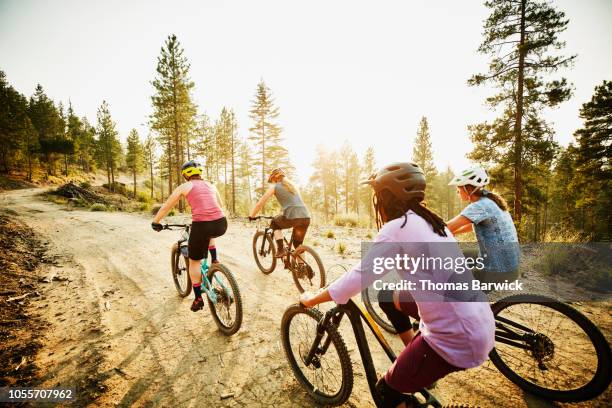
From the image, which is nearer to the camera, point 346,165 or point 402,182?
point 402,182

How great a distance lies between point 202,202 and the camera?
14.7 ft

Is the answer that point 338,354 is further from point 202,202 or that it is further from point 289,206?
point 289,206

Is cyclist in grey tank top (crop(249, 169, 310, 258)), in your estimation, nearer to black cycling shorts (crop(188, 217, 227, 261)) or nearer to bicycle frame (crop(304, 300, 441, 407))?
black cycling shorts (crop(188, 217, 227, 261))

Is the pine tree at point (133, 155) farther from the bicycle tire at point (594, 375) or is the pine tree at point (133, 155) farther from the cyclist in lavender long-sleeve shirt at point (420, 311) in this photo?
the bicycle tire at point (594, 375)

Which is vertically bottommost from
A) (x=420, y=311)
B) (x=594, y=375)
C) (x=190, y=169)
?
(x=594, y=375)

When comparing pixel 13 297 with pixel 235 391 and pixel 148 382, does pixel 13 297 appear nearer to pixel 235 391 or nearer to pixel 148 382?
pixel 148 382

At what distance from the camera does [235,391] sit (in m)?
3.12

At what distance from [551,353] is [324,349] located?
2.67 m

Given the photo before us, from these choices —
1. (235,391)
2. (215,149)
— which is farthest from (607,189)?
(215,149)

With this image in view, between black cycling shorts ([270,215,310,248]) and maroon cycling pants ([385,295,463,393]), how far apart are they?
13.8ft

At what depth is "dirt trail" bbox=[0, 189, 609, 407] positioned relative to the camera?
3.04 meters

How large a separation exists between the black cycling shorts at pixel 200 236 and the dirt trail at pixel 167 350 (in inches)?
53.1

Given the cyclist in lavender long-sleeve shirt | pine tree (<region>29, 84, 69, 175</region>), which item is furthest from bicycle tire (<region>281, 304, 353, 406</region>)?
pine tree (<region>29, 84, 69, 175</region>)

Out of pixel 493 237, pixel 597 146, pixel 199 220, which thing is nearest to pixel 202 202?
pixel 199 220
